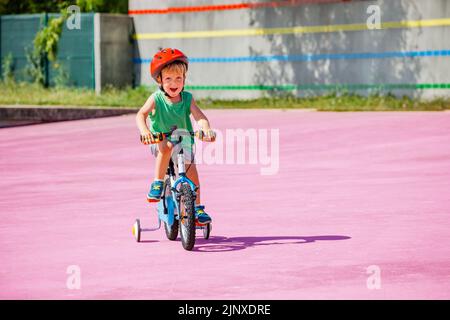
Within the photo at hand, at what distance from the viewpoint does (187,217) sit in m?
9.01

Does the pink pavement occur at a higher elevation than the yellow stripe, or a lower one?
lower

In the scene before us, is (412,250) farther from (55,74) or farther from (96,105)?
(55,74)

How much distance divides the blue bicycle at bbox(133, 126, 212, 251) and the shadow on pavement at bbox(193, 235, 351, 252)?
0.11 m

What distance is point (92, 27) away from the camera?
30812 millimetres

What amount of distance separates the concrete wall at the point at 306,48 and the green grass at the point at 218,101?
0.44m

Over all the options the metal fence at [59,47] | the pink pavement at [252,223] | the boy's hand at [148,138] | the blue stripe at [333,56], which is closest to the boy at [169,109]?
the boy's hand at [148,138]

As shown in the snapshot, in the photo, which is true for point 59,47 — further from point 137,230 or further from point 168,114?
point 168,114

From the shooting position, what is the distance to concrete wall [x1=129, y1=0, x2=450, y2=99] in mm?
25328

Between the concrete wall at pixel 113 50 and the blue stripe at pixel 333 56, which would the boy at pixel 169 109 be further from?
the concrete wall at pixel 113 50

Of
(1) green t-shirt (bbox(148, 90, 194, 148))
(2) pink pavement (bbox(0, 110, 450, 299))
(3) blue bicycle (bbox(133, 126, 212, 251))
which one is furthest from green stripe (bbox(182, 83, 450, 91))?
(1) green t-shirt (bbox(148, 90, 194, 148))

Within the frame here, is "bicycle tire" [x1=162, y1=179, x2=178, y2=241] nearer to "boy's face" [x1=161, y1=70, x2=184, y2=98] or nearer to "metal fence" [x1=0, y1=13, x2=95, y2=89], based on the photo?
"boy's face" [x1=161, y1=70, x2=184, y2=98]

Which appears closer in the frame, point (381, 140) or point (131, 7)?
point (381, 140)
